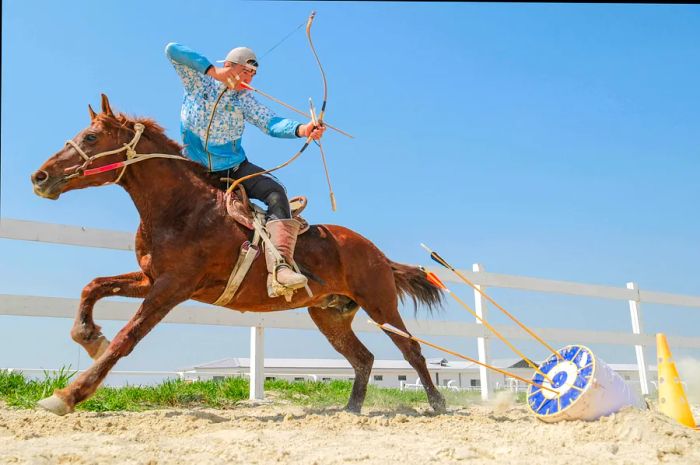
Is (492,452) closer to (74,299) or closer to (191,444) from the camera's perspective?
(191,444)

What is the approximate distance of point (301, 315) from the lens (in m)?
7.54

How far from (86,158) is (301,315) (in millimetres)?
3683

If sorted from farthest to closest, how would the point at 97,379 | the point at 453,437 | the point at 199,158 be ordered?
1. the point at 199,158
2. the point at 97,379
3. the point at 453,437

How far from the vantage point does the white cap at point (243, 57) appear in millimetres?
4957

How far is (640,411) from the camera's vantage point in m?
4.38

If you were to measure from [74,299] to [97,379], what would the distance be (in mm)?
2507

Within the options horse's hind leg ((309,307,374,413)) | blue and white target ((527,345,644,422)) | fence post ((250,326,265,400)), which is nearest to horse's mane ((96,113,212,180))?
horse's hind leg ((309,307,374,413))

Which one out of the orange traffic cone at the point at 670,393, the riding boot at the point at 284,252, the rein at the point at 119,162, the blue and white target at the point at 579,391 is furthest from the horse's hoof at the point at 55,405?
the orange traffic cone at the point at 670,393

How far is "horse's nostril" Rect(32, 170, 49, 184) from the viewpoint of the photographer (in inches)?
173

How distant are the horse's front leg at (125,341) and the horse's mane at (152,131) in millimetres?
1134

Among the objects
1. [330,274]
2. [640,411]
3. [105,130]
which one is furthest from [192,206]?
[640,411]

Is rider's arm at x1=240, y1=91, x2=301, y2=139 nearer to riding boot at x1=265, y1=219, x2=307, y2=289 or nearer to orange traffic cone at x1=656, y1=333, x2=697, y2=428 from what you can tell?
riding boot at x1=265, y1=219, x2=307, y2=289

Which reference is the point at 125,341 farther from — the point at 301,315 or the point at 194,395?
the point at 301,315

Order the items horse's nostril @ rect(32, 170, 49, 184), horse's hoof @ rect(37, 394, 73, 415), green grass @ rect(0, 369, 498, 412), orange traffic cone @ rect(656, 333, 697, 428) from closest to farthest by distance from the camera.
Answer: horse's hoof @ rect(37, 394, 73, 415)
horse's nostril @ rect(32, 170, 49, 184)
green grass @ rect(0, 369, 498, 412)
orange traffic cone @ rect(656, 333, 697, 428)
